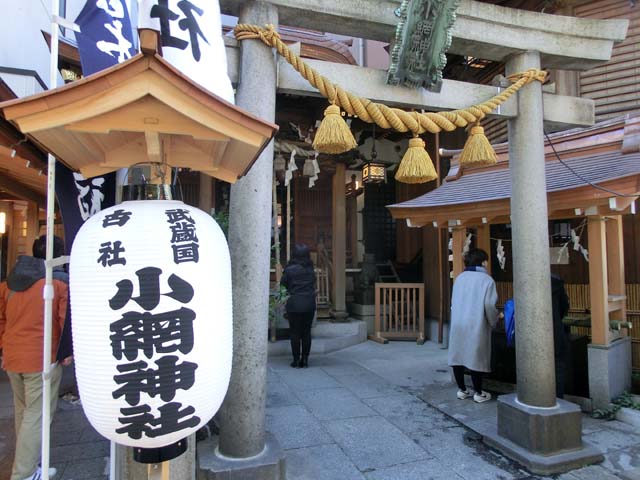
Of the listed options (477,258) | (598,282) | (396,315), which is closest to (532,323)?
(477,258)

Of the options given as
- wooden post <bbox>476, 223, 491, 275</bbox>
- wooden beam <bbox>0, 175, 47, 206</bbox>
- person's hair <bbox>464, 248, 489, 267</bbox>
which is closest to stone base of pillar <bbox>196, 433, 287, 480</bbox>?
person's hair <bbox>464, 248, 489, 267</bbox>

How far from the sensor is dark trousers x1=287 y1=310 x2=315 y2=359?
6.93 metres

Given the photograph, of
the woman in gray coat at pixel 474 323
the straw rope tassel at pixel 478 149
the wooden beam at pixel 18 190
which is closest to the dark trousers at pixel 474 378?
the woman in gray coat at pixel 474 323

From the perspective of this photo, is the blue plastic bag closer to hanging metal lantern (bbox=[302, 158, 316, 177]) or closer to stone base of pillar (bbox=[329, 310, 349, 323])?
stone base of pillar (bbox=[329, 310, 349, 323])

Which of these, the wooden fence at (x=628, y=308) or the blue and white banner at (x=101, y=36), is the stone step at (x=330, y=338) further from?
the blue and white banner at (x=101, y=36)

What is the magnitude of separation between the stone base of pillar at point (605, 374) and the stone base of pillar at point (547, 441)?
1242 mm

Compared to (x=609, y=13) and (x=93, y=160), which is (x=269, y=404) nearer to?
(x=93, y=160)

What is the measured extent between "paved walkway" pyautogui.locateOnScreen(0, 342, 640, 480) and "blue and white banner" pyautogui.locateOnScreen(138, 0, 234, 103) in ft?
11.6

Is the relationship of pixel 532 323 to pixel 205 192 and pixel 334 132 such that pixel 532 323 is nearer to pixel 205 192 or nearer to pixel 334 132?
pixel 334 132

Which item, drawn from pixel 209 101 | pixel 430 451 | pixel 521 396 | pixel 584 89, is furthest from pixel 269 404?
pixel 584 89

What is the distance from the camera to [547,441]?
399 centimetres

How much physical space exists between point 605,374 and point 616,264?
1.76 meters

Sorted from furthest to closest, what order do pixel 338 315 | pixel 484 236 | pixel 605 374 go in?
1. pixel 338 315
2. pixel 484 236
3. pixel 605 374

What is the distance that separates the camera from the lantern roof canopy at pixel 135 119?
75.9 inches
